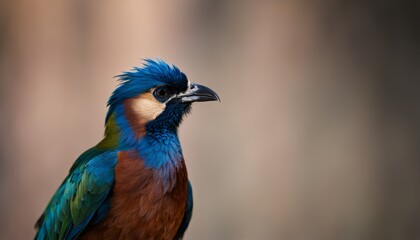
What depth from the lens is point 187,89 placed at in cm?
413

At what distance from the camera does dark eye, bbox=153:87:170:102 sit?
4041mm

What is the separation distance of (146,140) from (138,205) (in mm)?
378

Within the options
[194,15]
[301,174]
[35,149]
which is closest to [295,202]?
[301,174]

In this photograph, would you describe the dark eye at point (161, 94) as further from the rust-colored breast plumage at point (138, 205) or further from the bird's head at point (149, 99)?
the rust-colored breast plumage at point (138, 205)

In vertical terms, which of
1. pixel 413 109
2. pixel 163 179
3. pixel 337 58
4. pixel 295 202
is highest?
pixel 337 58

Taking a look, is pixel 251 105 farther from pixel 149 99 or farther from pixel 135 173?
pixel 135 173

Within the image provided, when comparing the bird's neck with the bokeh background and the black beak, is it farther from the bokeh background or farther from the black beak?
the bokeh background

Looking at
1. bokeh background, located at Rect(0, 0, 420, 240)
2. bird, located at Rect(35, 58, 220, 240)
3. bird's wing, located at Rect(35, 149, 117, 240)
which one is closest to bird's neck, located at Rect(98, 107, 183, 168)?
bird, located at Rect(35, 58, 220, 240)

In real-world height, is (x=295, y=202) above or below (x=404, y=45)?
below

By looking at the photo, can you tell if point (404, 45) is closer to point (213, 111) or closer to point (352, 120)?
point (352, 120)

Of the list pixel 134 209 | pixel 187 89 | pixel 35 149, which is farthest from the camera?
pixel 35 149

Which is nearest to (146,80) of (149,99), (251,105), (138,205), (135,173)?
(149,99)

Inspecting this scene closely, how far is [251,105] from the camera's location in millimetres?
6152

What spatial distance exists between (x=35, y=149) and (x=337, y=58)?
2650 millimetres
